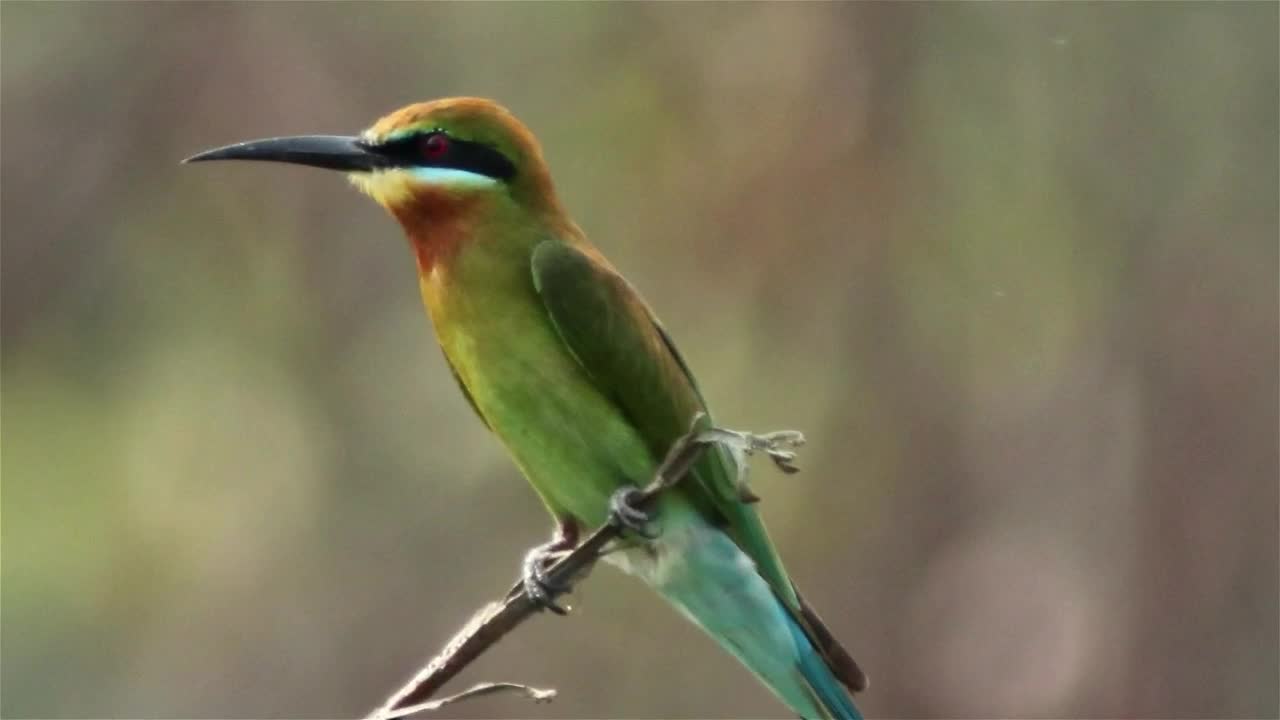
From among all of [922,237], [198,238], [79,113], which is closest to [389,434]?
[198,238]

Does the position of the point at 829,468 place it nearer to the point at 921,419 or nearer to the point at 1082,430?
the point at 921,419

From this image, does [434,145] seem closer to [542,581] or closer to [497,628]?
[542,581]

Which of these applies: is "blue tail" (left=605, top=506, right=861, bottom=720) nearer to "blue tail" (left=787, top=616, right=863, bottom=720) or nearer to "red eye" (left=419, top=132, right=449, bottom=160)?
"blue tail" (left=787, top=616, right=863, bottom=720)

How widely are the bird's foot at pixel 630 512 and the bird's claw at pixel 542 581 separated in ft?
0.28

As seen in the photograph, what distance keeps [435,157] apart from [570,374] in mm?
254

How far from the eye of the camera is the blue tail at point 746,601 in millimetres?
1646

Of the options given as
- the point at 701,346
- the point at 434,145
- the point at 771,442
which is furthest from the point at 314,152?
the point at 701,346

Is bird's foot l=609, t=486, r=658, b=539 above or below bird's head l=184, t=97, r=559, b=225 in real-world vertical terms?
below

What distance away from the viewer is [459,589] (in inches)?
131

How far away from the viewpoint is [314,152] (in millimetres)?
1604

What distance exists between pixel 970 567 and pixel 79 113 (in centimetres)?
198

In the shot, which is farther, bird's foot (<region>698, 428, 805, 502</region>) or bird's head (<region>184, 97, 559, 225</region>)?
bird's head (<region>184, 97, 559, 225</region>)

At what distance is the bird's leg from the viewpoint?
151 cm

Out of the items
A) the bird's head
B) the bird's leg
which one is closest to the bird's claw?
the bird's leg
